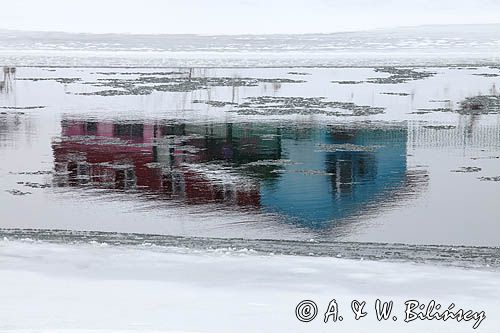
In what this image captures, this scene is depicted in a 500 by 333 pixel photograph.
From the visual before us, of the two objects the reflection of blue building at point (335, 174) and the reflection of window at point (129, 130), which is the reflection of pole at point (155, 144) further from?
the reflection of blue building at point (335, 174)

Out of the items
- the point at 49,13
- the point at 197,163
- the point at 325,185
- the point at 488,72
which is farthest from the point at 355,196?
the point at 49,13

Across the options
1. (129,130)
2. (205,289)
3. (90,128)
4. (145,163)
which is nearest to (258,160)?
(145,163)

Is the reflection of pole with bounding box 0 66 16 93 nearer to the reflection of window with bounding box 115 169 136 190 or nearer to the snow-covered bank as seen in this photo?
the reflection of window with bounding box 115 169 136 190

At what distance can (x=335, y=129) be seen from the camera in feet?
48.9

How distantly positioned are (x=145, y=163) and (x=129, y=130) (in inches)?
113

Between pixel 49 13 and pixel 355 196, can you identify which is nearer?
pixel 355 196

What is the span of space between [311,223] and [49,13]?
41504mm

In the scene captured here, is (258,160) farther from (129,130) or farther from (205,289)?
(205,289)

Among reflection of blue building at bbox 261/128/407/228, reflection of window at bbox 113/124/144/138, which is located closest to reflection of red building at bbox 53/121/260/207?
reflection of window at bbox 113/124/144/138

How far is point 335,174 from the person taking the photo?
37.0ft

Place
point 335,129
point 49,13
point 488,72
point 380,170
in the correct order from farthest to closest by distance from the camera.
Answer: point 49,13, point 488,72, point 335,129, point 380,170

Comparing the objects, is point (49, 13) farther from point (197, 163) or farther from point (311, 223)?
point (311, 223)

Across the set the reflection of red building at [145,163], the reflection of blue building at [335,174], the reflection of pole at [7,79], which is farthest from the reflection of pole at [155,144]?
the reflection of pole at [7,79]

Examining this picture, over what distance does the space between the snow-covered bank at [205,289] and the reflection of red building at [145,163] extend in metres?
2.98
